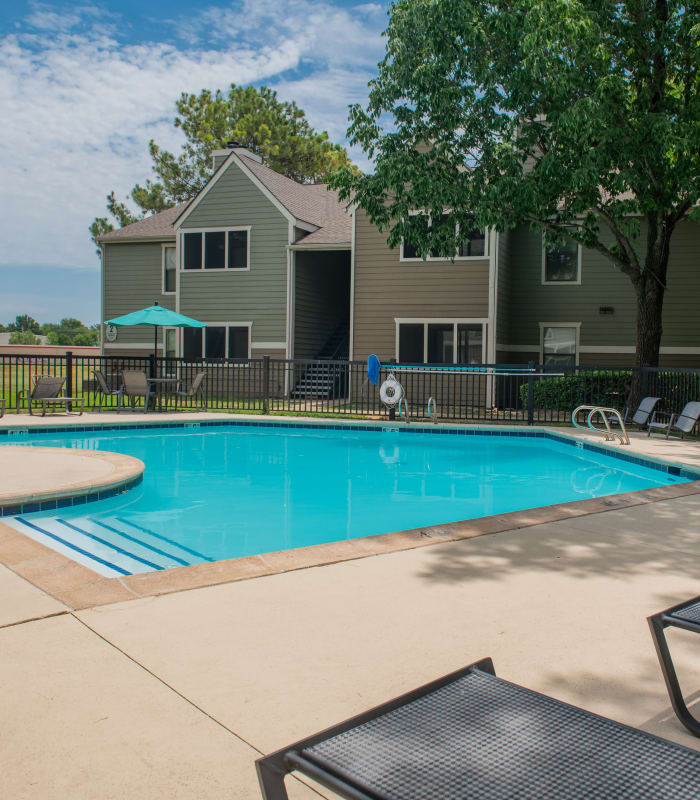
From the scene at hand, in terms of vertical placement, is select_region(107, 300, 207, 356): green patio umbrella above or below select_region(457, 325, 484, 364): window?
above

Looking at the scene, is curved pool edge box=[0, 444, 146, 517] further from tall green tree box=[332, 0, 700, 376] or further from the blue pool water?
tall green tree box=[332, 0, 700, 376]

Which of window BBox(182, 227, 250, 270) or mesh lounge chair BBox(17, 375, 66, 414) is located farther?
window BBox(182, 227, 250, 270)

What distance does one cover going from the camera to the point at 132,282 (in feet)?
70.2

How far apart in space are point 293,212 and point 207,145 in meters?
14.8

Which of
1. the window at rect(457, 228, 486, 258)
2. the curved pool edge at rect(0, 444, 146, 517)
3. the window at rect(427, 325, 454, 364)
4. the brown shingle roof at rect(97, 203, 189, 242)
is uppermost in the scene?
the brown shingle roof at rect(97, 203, 189, 242)

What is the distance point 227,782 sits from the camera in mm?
1911

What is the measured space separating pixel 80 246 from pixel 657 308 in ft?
86.7

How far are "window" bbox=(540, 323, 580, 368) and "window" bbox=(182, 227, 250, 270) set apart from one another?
8.24 m

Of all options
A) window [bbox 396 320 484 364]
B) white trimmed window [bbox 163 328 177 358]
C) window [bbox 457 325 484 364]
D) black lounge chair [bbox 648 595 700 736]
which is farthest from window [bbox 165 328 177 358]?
black lounge chair [bbox 648 595 700 736]

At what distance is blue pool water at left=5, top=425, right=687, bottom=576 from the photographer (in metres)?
5.73

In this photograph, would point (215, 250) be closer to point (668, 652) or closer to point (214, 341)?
point (214, 341)

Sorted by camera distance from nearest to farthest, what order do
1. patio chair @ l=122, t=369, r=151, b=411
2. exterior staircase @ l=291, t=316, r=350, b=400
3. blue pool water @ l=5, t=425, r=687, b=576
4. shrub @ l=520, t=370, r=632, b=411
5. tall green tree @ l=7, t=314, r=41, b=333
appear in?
blue pool water @ l=5, t=425, r=687, b=576 < patio chair @ l=122, t=369, r=151, b=411 < shrub @ l=520, t=370, r=632, b=411 < exterior staircase @ l=291, t=316, r=350, b=400 < tall green tree @ l=7, t=314, r=41, b=333

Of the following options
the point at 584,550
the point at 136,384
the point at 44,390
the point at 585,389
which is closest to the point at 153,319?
the point at 136,384

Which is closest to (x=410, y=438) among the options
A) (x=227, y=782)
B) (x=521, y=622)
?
(x=521, y=622)
